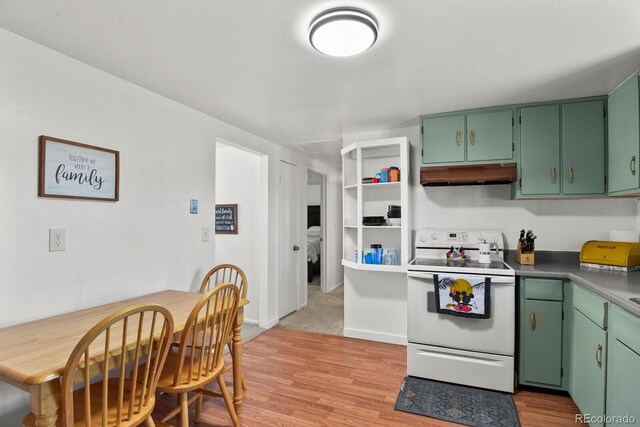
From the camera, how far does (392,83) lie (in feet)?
7.68

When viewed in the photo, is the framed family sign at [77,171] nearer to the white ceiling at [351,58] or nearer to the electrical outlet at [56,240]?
the electrical outlet at [56,240]

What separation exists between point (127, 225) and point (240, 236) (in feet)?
6.17

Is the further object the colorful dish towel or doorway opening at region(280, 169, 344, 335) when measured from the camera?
doorway opening at region(280, 169, 344, 335)

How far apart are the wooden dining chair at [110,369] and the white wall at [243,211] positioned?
2.34 m

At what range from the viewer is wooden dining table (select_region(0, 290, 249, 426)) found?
1211 millimetres

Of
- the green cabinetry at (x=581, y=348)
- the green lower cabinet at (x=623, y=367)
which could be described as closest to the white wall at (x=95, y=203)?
the green cabinetry at (x=581, y=348)

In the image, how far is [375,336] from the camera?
11.5 feet

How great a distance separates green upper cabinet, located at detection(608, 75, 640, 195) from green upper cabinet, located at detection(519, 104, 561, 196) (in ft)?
1.10

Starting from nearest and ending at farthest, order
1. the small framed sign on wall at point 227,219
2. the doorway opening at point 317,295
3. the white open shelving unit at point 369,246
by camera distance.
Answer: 1. the white open shelving unit at point 369,246
2. the doorway opening at point 317,295
3. the small framed sign on wall at point 227,219

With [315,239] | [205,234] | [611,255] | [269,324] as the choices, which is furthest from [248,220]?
[611,255]

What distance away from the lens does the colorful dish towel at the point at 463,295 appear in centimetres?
246

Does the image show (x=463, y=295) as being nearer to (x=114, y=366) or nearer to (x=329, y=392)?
(x=329, y=392)

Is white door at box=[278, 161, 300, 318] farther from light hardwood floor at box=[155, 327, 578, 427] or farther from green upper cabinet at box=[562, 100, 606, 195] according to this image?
green upper cabinet at box=[562, 100, 606, 195]

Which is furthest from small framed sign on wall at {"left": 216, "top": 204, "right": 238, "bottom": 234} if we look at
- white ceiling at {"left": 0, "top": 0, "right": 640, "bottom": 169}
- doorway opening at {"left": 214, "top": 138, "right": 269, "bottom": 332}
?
white ceiling at {"left": 0, "top": 0, "right": 640, "bottom": 169}
